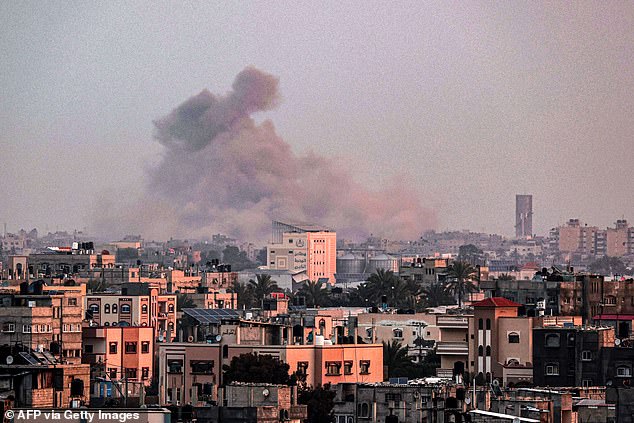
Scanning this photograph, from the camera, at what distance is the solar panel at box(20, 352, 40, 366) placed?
137 ft

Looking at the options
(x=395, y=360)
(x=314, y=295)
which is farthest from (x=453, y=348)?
(x=314, y=295)

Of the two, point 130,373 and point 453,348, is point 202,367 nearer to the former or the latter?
point 130,373

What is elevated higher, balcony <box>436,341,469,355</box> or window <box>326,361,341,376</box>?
balcony <box>436,341,469,355</box>

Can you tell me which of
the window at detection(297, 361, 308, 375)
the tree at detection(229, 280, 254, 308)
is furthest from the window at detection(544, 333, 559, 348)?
the tree at detection(229, 280, 254, 308)

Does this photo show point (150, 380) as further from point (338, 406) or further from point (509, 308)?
point (338, 406)

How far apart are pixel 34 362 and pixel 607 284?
46.3 metres

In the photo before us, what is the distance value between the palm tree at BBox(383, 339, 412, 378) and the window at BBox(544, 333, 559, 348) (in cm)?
500

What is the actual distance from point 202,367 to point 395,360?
9.86m

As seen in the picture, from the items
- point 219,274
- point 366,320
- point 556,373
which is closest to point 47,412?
point 556,373

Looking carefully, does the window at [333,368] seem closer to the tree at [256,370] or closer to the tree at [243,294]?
the tree at [256,370]

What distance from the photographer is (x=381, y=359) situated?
189ft

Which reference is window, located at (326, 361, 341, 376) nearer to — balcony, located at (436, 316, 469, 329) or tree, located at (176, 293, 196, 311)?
balcony, located at (436, 316, 469, 329)

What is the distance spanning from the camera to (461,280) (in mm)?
112312

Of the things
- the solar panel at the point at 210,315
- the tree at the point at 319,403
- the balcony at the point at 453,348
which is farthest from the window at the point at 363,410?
the solar panel at the point at 210,315
